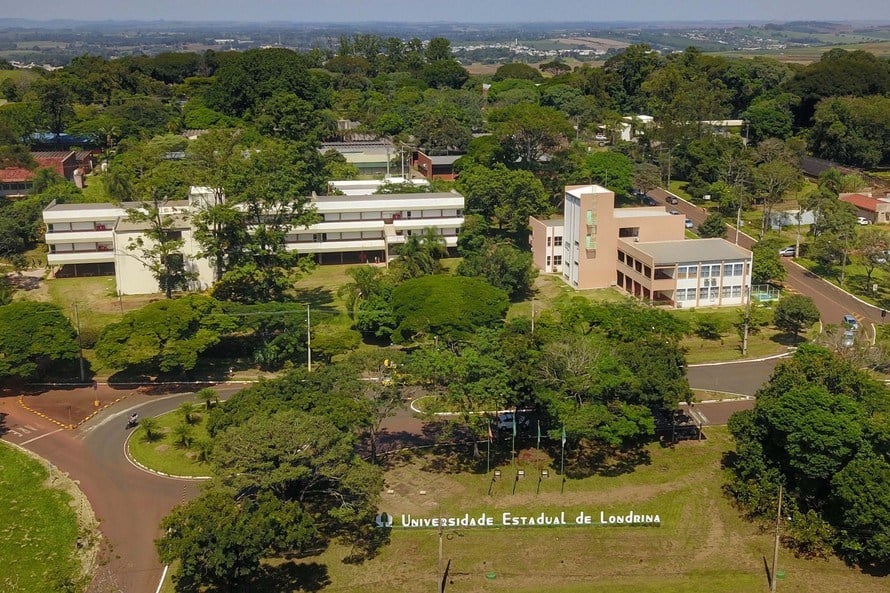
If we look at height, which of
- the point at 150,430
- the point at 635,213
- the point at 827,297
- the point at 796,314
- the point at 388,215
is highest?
the point at 635,213

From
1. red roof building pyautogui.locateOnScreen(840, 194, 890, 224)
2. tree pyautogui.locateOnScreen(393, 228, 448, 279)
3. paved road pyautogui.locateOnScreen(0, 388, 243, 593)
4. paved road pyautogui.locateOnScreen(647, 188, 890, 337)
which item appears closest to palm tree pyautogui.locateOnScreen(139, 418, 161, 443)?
paved road pyautogui.locateOnScreen(0, 388, 243, 593)

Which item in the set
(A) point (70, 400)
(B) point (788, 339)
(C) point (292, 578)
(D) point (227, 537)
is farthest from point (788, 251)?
(D) point (227, 537)

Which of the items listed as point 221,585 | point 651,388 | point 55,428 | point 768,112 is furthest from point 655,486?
point 768,112

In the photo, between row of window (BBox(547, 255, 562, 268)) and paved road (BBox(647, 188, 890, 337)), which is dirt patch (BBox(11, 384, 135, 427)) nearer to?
row of window (BBox(547, 255, 562, 268))

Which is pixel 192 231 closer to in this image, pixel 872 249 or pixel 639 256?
pixel 639 256

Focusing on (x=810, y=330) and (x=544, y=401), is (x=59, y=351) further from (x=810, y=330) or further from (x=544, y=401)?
(x=810, y=330)

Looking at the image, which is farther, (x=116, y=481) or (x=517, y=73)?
(x=517, y=73)

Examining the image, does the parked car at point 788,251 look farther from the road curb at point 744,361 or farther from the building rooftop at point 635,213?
the road curb at point 744,361
